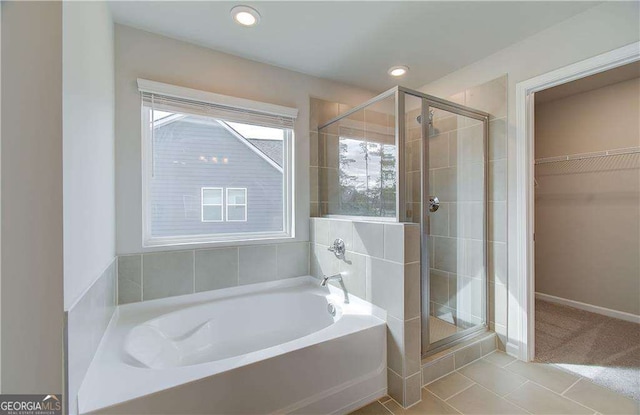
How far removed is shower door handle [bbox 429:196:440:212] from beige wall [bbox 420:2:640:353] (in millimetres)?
565

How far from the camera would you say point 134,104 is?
180 cm

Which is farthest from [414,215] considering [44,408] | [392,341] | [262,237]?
[44,408]

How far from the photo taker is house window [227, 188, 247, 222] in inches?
86.1

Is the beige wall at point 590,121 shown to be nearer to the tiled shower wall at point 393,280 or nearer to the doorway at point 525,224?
the doorway at point 525,224

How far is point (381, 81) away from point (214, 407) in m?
2.79

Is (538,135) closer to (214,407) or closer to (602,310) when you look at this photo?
(602,310)

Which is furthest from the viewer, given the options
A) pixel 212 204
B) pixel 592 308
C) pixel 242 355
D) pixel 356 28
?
pixel 592 308

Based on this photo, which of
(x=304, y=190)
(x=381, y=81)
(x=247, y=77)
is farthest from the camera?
(x=381, y=81)

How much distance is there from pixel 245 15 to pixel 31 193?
1.53 meters

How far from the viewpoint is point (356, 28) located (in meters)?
1.83

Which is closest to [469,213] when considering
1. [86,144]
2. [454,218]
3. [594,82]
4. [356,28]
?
[454,218]

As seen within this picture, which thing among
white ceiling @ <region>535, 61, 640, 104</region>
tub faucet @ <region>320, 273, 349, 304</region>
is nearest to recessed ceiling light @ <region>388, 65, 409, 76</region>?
white ceiling @ <region>535, 61, 640, 104</region>

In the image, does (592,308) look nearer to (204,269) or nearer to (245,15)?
(204,269)

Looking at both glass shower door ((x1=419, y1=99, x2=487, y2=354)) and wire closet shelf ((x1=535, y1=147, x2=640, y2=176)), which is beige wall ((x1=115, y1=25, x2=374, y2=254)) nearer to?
glass shower door ((x1=419, y1=99, x2=487, y2=354))
